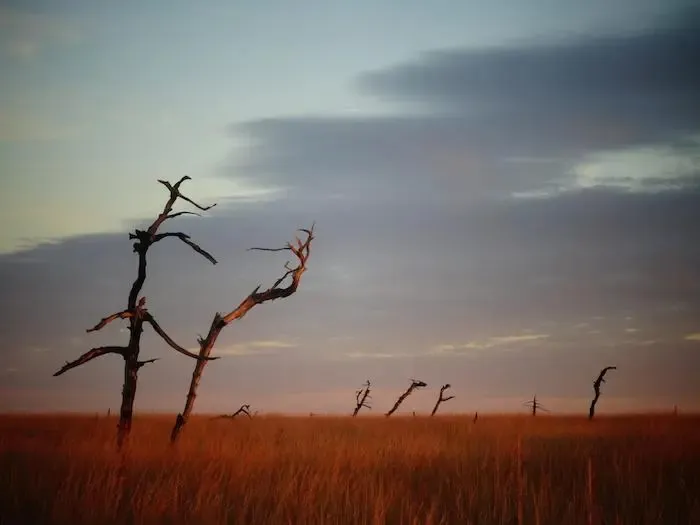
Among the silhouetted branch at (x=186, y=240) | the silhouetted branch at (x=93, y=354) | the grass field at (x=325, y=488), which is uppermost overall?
the silhouetted branch at (x=186, y=240)

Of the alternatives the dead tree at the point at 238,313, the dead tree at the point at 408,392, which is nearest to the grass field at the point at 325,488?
the dead tree at the point at 238,313

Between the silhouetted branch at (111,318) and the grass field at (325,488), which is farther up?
the silhouetted branch at (111,318)

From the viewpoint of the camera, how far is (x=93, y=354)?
11805 mm

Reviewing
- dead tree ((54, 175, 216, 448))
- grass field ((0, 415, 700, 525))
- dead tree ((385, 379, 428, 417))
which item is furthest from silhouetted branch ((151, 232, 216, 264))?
dead tree ((385, 379, 428, 417))

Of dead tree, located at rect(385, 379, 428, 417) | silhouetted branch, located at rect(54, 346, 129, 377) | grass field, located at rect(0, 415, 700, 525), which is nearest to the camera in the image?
grass field, located at rect(0, 415, 700, 525)

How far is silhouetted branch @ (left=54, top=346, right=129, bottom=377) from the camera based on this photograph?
11477mm

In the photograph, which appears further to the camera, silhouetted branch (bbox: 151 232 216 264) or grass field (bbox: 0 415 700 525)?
silhouetted branch (bbox: 151 232 216 264)

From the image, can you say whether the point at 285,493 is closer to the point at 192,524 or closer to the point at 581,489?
the point at 192,524

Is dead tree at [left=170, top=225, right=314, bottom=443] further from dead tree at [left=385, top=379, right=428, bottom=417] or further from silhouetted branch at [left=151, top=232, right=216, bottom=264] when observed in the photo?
dead tree at [left=385, top=379, right=428, bottom=417]

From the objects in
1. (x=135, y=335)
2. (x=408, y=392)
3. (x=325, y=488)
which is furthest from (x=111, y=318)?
(x=408, y=392)

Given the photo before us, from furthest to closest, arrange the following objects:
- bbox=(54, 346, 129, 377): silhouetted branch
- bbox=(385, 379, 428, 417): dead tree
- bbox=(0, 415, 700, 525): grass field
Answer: bbox=(385, 379, 428, 417): dead tree < bbox=(54, 346, 129, 377): silhouetted branch < bbox=(0, 415, 700, 525): grass field

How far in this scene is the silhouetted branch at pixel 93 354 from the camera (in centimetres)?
1148

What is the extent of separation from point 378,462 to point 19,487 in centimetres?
547

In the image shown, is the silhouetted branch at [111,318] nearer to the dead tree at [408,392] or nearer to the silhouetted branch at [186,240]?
the silhouetted branch at [186,240]
